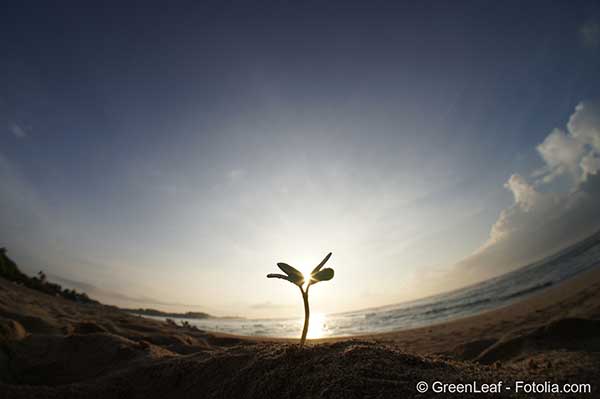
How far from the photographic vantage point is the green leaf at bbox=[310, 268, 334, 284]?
2055 mm

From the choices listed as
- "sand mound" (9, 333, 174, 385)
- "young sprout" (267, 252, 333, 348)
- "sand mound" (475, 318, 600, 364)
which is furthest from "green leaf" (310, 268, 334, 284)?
"sand mound" (475, 318, 600, 364)

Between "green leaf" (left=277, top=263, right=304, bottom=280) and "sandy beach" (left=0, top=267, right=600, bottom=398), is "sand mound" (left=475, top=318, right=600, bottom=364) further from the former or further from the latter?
"green leaf" (left=277, top=263, right=304, bottom=280)

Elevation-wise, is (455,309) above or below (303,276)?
above

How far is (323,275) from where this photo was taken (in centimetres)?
208

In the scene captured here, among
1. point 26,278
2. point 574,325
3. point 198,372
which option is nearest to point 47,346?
point 198,372

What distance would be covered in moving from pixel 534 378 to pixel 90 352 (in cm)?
480

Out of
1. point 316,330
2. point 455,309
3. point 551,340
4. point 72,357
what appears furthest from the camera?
point 316,330

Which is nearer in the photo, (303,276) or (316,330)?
(303,276)

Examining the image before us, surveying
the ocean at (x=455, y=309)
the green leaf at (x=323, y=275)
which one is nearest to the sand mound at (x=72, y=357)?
the green leaf at (x=323, y=275)

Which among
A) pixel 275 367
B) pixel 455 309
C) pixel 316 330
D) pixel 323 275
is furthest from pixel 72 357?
pixel 455 309

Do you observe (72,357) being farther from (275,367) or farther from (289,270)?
(289,270)

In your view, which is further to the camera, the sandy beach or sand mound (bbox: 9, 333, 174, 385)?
sand mound (bbox: 9, 333, 174, 385)

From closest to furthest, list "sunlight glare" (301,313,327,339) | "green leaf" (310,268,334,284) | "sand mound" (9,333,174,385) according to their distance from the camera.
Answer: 1. "green leaf" (310,268,334,284)
2. "sand mound" (9,333,174,385)
3. "sunlight glare" (301,313,327,339)

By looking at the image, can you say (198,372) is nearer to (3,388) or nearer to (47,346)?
(3,388)
